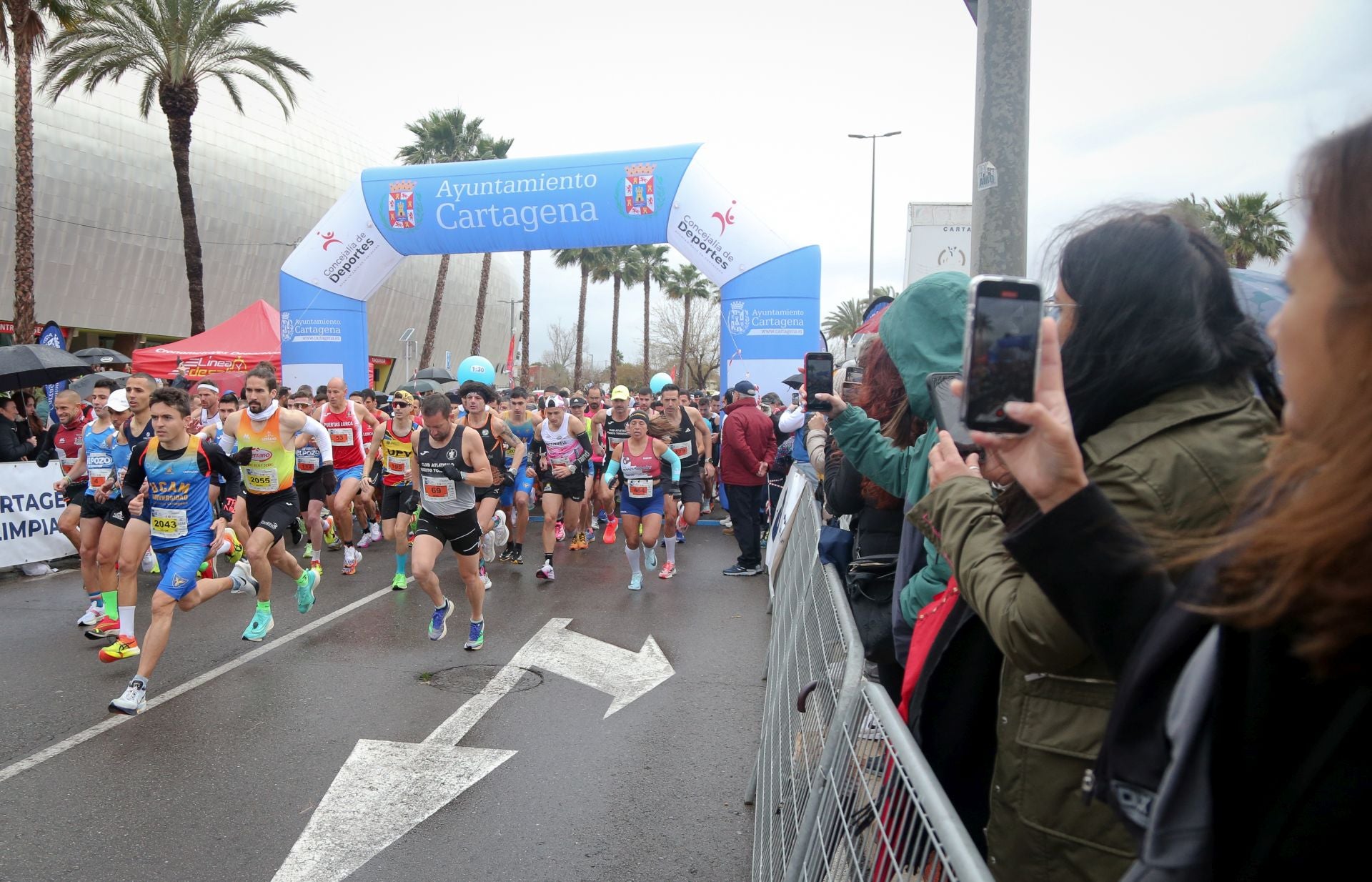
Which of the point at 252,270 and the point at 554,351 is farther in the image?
the point at 554,351

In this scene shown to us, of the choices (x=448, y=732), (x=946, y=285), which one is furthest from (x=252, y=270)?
(x=946, y=285)

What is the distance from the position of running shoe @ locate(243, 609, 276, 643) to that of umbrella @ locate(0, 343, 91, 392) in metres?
5.91

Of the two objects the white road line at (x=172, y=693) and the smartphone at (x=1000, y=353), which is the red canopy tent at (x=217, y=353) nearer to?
the white road line at (x=172, y=693)

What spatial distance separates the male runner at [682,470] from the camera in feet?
35.0

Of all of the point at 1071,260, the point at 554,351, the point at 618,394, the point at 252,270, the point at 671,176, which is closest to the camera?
the point at 1071,260

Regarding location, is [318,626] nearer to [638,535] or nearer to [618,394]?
[638,535]

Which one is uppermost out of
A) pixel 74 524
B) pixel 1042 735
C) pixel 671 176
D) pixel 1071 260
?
pixel 671 176

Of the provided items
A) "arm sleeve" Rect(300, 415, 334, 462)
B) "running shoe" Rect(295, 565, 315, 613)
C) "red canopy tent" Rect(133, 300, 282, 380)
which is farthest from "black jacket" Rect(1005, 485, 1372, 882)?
"red canopy tent" Rect(133, 300, 282, 380)

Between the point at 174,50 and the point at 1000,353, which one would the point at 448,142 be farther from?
the point at 1000,353

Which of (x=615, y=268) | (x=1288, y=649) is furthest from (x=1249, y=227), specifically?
(x=1288, y=649)

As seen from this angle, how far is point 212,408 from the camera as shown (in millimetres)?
11438

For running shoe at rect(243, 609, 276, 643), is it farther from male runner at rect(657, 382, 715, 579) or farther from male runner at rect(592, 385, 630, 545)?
male runner at rect(657, 382, 715, 579)

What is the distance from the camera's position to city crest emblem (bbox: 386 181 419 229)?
16.4 m

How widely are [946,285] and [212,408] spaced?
11159 mm
